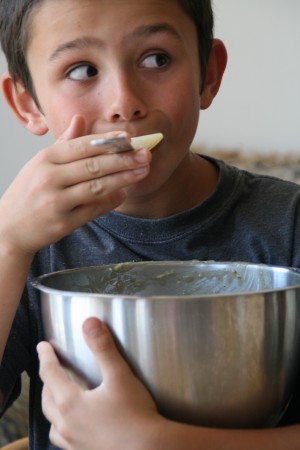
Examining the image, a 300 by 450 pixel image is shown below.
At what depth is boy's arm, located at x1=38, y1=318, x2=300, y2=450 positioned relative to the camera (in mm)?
479

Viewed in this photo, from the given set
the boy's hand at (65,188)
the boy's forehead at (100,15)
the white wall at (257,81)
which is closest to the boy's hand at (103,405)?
the boy's hand at (65,188)

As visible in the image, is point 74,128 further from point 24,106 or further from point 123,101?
point 24,106

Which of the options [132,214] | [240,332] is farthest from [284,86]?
[240,332]

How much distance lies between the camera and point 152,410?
1.62ft

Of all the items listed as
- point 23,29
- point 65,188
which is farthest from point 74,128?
point 23,29

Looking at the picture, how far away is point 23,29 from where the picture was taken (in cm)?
80

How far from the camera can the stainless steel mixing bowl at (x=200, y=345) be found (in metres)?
0.46

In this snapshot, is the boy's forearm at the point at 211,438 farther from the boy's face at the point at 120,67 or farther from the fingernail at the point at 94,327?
the boy's face at the point at 120,67

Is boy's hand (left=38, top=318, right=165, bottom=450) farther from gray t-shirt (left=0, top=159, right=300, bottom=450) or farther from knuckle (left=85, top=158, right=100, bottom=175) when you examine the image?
gray t-shirt (left=0, top=159, right=300, bottom=450)

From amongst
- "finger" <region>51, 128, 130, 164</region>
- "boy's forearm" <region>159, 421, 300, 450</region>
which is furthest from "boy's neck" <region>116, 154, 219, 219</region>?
"boy's forearm" <region>159, 421, 300, 450</region>

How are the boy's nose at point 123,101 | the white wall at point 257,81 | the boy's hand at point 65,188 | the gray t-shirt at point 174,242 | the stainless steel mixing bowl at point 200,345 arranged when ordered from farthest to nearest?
the white wall at point 257,81
the gray t-shirt at point 174,242
the boy's nose at point 123,101
the boy's hand at point 65,188
the stainless steel mixing bowl at point 200,345

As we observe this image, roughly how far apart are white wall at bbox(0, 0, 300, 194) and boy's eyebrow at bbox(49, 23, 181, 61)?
1.30m

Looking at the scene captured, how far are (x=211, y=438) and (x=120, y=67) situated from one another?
0.41m

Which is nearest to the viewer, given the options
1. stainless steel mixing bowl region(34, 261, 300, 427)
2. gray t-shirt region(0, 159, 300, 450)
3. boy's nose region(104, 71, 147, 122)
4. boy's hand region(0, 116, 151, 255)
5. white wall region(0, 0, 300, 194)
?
stainless steel mixing bowl region(34, 261, 300, 427)
